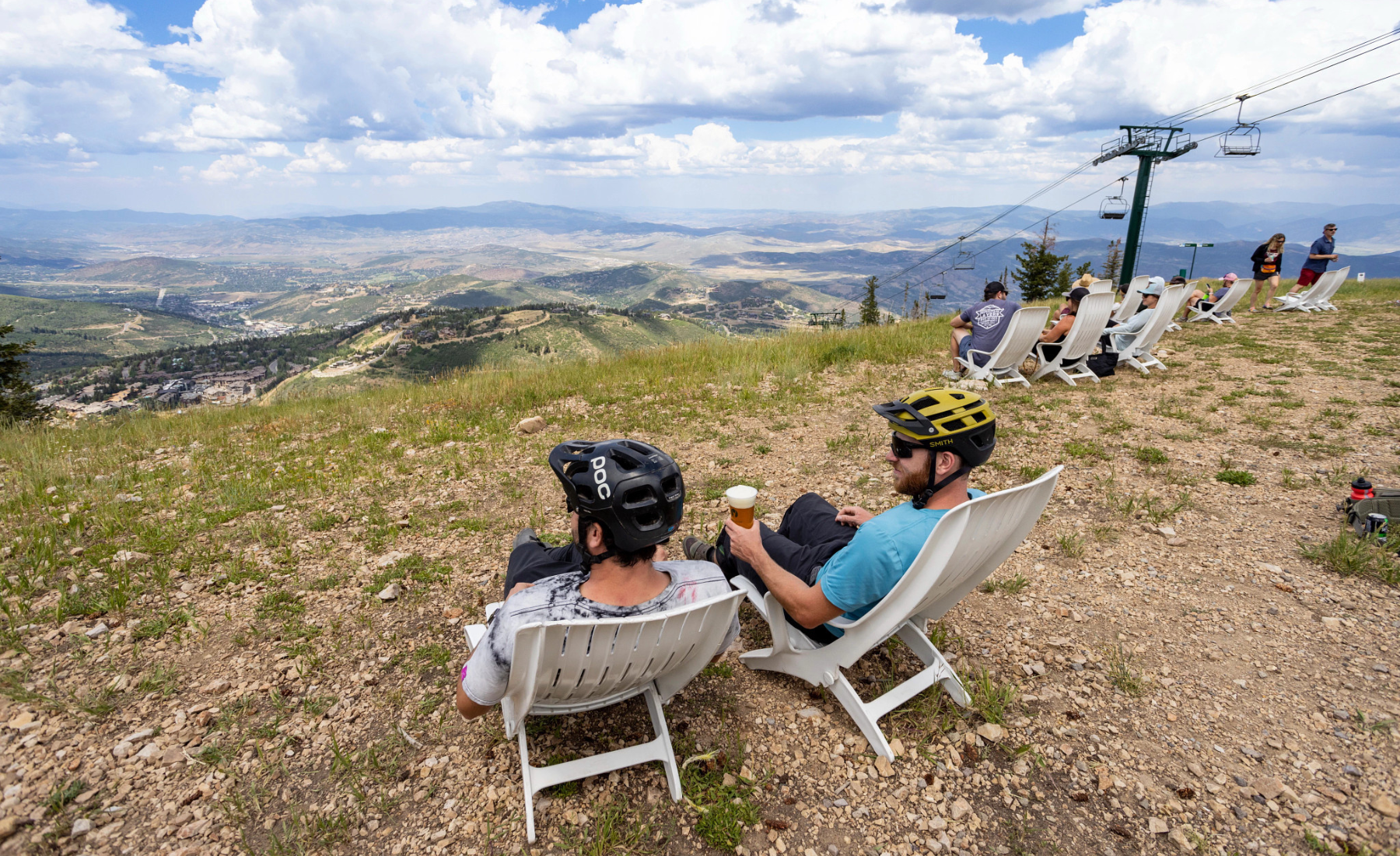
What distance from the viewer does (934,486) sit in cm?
269

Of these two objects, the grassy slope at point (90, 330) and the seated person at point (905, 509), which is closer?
the seated person at point (905, 509)

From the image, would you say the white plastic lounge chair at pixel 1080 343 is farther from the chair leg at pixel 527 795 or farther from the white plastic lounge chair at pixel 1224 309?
the chair leg at pixel 527 795

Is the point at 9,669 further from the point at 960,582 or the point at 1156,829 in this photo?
the point at 1156,829

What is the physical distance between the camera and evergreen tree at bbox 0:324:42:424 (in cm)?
1574

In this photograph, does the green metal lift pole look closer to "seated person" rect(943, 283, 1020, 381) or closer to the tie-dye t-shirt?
"seated person" rect(943, 283, 1020, 381)

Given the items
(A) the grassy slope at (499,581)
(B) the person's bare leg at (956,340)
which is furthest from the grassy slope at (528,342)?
(A) the grassy slope at (499,581)

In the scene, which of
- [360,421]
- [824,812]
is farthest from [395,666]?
[360,421]

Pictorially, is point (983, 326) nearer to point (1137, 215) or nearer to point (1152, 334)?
point (1152, 334)

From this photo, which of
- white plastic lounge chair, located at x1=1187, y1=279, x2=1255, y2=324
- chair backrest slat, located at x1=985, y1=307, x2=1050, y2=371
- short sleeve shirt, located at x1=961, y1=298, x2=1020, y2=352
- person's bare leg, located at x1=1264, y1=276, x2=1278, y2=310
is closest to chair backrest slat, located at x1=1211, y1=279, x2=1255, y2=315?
white plastic lounge chair, located at x1=1187, y1=279, x2=1255, y2=324

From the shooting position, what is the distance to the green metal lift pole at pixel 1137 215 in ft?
94.3

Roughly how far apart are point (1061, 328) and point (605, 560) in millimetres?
9126

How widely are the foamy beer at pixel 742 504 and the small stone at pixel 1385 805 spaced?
283cm

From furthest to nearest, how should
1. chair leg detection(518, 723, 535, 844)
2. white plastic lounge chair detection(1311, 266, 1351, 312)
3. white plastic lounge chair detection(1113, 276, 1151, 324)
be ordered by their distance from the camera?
1. white plastic lounge chair detection(1311, 266, 1351, 312)
2. white plastic lounge chair detection(1113, 276, 1151, 324)
3. chair leg detection(518, 723, 535, 844)

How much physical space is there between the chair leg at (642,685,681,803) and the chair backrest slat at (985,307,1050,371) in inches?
300
